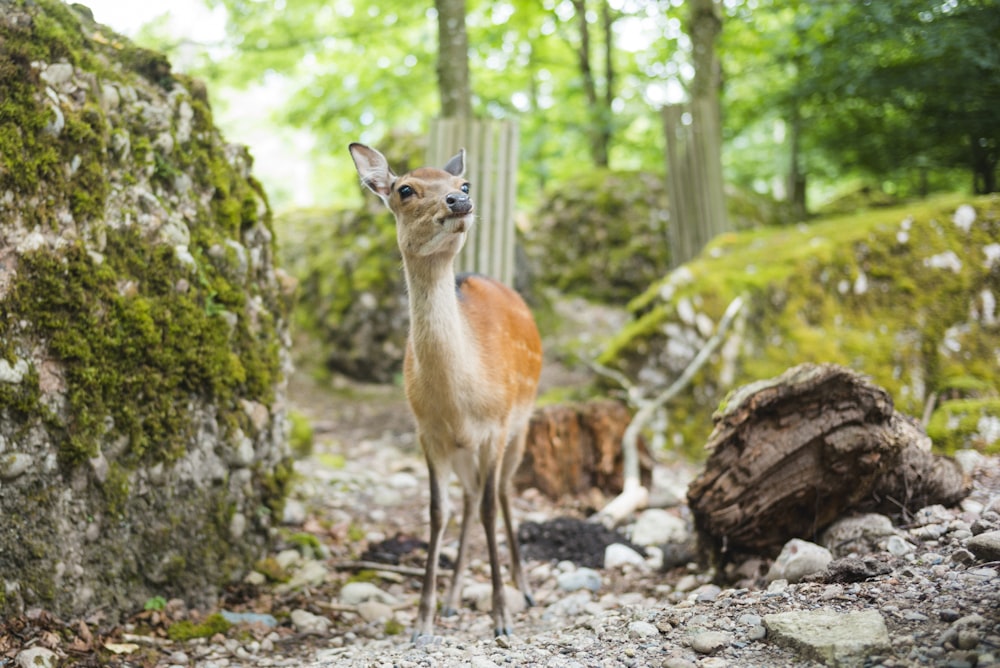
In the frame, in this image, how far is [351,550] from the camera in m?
5.27

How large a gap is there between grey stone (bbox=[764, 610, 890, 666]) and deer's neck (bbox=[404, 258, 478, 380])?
6.35 ft

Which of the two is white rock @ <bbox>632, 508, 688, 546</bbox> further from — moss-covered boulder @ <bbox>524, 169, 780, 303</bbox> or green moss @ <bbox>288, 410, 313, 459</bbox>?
moss-covered boulder @ <bbox>524, 169, 780, 303</bbox>

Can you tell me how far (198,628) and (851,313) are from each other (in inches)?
244

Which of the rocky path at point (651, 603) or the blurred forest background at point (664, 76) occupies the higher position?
the blurred forest background at point (664, 76)

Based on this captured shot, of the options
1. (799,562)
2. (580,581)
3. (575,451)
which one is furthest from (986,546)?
(575,451)

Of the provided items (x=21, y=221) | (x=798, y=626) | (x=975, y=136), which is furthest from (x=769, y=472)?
(x=975, y=136)

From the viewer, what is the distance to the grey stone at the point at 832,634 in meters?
2.38

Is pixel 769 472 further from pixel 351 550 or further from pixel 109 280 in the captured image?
pixel 109 280

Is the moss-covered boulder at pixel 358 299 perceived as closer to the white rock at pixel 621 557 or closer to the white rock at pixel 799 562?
the white rock at pixel 621 557

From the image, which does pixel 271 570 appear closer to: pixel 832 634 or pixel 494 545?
pixel 494 545

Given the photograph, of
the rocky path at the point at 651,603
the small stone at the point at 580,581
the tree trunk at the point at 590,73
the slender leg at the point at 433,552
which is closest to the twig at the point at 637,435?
the rocky path at the point at 651,603

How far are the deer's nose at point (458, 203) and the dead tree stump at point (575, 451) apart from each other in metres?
3.15

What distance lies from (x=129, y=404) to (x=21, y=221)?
0.94m

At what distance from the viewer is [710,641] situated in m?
2.76
